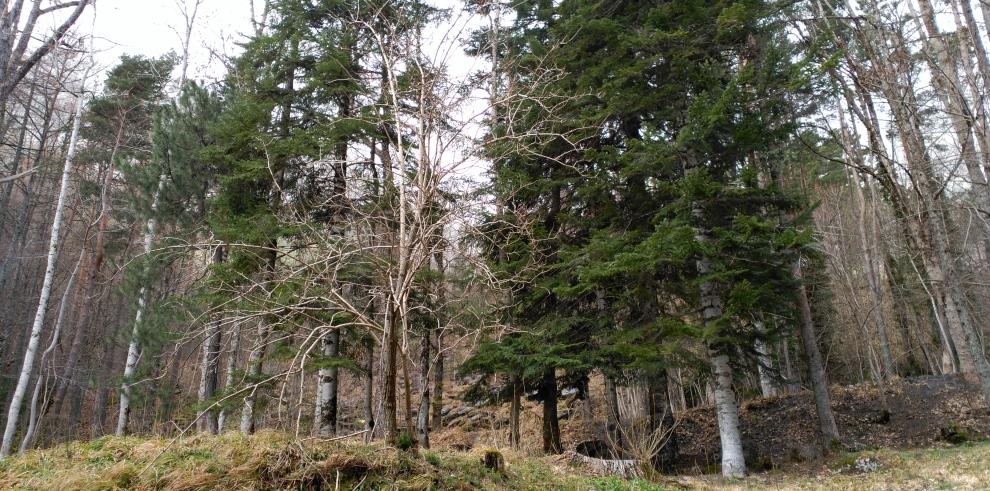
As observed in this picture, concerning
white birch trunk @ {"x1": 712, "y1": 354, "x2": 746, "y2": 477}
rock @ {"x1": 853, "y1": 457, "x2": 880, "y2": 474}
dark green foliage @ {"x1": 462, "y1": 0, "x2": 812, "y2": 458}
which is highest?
dark green foliage @ {"x1": 462, "y1": 0, "x2": 812, "y2": 458}

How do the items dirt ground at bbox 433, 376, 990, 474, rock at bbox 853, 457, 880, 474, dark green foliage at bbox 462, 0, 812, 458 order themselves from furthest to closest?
dirt ground at bbox 433, 376, 990, 474
dark green foliage at bbox 462, 0, 812, 458
rock at bbox 853, 457, 880, 474

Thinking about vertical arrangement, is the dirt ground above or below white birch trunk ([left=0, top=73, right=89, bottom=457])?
below

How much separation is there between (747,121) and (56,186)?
22055mm

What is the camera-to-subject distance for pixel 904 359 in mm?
17359

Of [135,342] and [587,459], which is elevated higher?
[135,342]

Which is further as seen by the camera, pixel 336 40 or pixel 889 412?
pixel 889 412

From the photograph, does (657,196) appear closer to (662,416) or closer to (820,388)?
(662,416)

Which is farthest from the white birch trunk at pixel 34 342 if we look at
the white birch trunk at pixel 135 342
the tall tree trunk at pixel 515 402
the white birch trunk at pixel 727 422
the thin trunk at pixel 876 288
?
the thin trunk at pixel 876 288

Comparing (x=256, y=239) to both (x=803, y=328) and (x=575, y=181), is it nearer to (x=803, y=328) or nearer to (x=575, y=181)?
(x=575, y=181)

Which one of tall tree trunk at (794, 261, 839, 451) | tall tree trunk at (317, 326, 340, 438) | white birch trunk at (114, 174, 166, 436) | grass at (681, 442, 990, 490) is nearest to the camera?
grass at (681, 442, 990, 490)

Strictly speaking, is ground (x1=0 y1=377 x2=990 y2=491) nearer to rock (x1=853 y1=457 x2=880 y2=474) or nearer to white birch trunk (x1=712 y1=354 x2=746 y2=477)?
rock (x1=853 y1=457 x2=880 y2=474)

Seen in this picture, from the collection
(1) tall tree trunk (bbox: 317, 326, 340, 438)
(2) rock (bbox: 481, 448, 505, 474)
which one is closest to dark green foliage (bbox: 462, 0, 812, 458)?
(1) tall tree trunk (bbox: 317, 326, 340, 438)

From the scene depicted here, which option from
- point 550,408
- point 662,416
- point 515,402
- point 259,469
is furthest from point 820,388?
point 259,469

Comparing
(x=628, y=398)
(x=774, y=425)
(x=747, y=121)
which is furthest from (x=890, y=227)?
(x=747, y=121)
